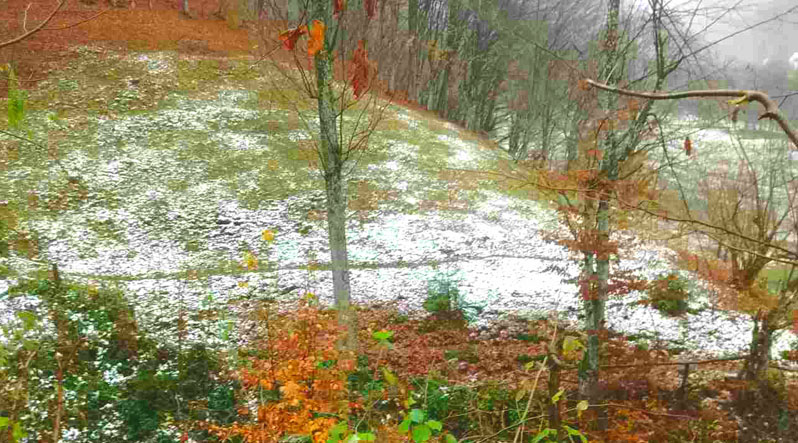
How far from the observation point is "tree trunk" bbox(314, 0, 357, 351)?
6.72m

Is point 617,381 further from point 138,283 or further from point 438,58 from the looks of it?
point 438,58

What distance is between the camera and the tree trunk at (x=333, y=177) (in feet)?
22.0

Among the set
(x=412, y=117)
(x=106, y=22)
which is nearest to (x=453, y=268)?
(x=412, y=117)

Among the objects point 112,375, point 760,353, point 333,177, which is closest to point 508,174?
point 333,177

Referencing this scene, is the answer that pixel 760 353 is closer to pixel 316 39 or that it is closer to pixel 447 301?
pixel 447 301

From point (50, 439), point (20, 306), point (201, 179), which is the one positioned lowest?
point (50, 439)

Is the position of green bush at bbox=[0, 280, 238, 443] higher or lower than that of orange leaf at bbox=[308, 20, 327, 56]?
lower

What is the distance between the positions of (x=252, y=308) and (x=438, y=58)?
18.1 m

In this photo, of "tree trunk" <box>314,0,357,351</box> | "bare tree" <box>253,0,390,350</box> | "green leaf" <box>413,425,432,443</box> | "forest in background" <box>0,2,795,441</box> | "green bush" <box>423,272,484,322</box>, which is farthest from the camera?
"green bush" <box>423,272,484,322</box>

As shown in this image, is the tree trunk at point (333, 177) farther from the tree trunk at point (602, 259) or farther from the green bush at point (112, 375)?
the tree trunk at point (602, 259)

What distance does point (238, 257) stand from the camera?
12.0 m

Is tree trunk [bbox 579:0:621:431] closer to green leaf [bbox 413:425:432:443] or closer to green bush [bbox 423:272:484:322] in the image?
green bush [bbox 423:272:484:322]

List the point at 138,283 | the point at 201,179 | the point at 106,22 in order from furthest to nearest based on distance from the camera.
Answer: the point at 106,22 → the point at 201,179 → the point at 138,283

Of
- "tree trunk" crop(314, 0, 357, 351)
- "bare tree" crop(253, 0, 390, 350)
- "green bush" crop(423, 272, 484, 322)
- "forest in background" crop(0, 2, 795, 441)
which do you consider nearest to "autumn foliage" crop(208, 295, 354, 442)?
"forest in background" crop(0, 2, 795, 441)
